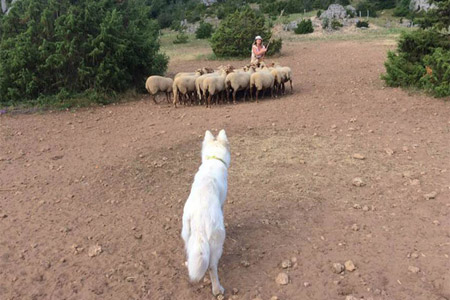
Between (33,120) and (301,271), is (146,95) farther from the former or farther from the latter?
(301,271)

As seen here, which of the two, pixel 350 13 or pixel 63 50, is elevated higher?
pixel 350 13

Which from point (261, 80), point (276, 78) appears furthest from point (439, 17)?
point (261, 80)

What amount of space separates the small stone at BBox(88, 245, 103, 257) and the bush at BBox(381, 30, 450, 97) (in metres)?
7.81

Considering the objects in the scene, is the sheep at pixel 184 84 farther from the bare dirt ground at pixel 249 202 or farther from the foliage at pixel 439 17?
the foliage at pixel 439 17

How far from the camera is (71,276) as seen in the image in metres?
3.53

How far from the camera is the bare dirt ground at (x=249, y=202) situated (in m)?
3.36

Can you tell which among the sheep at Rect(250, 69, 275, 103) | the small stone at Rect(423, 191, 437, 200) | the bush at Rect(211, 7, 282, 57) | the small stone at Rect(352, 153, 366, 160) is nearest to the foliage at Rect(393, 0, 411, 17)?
the bush at Rect(211, 7, 282, 57)

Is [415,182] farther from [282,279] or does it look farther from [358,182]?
[282,279]

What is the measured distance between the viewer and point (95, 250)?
3887 millimetres

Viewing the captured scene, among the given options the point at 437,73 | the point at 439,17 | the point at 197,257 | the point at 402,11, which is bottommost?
the point at 197,257

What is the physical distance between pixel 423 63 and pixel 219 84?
205 inches

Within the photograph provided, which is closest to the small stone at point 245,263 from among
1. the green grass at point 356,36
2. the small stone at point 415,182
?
the small stone at point 415,182

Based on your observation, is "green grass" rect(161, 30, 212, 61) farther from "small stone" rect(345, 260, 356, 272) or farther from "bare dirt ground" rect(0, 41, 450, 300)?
"small stone" rect(345, 260, 356, 272)

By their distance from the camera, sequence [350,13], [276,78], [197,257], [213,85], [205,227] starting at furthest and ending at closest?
[350,13] < [276,78] < [213,85] < [205,227] < [197,257]
